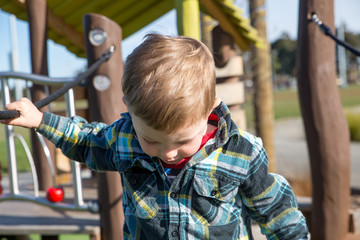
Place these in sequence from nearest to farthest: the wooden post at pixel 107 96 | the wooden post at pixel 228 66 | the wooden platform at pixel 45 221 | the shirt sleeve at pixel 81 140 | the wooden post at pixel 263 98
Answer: the shirt sleeve at pixel 81 140 < the wooden post at pixel 107 96 < the wooden platform at pixel 45 221 < the wooden post at pixel 228 66 < the wooden post at pixel 263 98

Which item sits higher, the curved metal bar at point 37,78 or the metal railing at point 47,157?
the curved metal bar at point 37,78

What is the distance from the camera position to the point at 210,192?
1362mm

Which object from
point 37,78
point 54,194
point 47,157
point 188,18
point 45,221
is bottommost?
point 45,221

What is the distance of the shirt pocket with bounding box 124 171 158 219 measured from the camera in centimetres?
137

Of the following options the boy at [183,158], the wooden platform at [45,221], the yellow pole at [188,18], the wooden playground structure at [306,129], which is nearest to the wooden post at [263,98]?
the yellow pole at [188,18]

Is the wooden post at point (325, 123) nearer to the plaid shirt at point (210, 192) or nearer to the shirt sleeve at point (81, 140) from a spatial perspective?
the plaid shirt at point (210, 192)

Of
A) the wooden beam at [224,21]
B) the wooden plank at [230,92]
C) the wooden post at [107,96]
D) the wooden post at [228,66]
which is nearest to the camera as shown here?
the wooden post at [107,96]

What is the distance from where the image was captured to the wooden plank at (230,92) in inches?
154

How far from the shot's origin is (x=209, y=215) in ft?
4.54

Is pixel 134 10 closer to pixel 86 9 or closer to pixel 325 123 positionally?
pixel 86 9

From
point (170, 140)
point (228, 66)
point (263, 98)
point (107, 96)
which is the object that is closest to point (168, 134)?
point (170, 140)

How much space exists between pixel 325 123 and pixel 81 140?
1.72 meters

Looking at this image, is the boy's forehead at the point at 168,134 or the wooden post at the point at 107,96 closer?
the boy's forehead at the point at 168,134

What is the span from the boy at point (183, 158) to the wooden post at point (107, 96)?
1055mm
